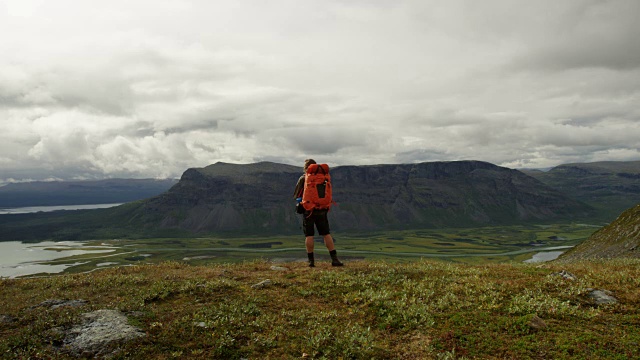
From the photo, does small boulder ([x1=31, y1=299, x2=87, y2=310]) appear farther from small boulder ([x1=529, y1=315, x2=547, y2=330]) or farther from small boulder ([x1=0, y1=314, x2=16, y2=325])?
small boulder ([x1=529, y1=315, x2=547, y2=330])

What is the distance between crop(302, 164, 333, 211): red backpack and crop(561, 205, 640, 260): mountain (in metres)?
51.8

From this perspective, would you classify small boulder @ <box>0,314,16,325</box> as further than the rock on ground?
Yes

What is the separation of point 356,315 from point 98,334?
7.35 m

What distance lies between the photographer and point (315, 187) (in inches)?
730

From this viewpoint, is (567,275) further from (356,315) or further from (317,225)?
(317,225)

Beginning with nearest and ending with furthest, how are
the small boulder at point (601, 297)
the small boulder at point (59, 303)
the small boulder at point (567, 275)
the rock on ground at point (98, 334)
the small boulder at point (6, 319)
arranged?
the rock on ground at point (98, 334), the small boulder at point (6, 319), the small boulder at point (601, 297), the small boulder at point (59, 303), the small boulder at point (567, 275)

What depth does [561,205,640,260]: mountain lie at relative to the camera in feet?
177

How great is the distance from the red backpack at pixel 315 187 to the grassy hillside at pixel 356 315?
4.08m

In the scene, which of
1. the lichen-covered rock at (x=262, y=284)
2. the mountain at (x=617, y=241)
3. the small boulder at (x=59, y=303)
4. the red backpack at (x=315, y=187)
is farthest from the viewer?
the mountain at (x=617, y=241)

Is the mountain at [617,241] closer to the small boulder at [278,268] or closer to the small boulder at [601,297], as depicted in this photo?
the small boulder at [601,297]

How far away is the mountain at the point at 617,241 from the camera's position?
177 ft

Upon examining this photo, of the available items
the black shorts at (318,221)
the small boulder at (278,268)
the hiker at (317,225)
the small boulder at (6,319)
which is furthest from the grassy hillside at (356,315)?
the black shorts at (318,221)

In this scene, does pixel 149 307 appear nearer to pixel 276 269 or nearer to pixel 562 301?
pixel 276 269

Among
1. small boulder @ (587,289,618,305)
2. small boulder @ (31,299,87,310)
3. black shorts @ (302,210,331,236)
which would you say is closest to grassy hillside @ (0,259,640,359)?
small boulder @ (587,289,618,305)
